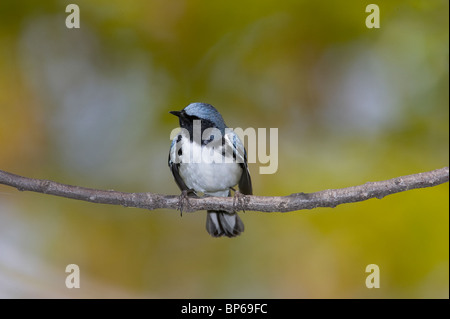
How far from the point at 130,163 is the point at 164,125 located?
32 centimetres

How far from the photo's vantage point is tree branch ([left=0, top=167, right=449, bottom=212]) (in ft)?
5.10

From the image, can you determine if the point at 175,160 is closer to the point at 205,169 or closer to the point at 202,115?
the point at 205,169

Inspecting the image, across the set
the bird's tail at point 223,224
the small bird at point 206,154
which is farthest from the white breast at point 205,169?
the bird's tail at point 223,224

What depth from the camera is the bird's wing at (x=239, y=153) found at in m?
2.05

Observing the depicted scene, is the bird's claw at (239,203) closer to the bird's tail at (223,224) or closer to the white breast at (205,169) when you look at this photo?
the white breast at (205,169)

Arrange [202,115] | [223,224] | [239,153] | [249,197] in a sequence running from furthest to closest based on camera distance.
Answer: [223,224] → [239,153] → [202,115] → [249,197]

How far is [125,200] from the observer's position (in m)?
1.62

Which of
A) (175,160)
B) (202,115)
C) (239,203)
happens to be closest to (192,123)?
(202,115)

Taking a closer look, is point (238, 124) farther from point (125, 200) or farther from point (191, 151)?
point (125, 200)

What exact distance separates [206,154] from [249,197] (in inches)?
15.2

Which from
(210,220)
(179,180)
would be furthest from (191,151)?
(210,220)

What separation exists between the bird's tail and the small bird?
0.14 metres

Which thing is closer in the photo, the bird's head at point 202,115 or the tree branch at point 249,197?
the tree branch at point 249,197

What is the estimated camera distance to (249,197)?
1.72m
